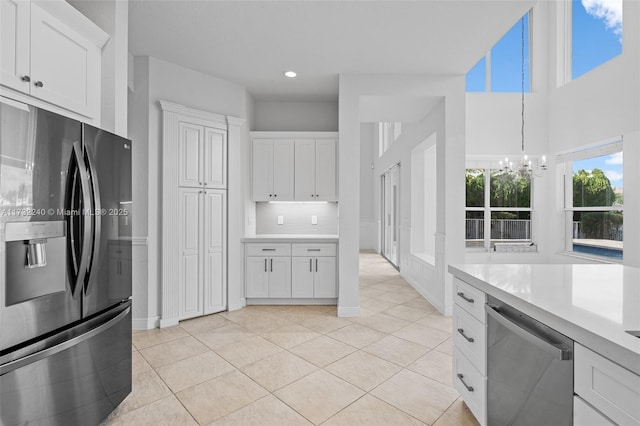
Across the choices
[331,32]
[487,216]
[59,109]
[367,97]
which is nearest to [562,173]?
[487,216]

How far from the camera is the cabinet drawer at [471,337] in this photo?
5.55 ft

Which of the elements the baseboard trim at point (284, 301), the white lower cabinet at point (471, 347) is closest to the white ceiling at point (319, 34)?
the white lower cabinet at point (471, 347)

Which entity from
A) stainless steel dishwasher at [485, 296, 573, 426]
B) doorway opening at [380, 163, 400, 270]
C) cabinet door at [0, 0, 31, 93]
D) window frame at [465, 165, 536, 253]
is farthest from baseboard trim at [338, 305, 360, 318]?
window frame at [465, 165, 536, 253]

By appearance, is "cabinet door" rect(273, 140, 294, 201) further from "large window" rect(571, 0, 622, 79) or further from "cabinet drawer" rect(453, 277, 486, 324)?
"large window" rect(571, 0, 622, 79)

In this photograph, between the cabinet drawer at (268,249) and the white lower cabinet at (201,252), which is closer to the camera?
the white lower cabinet at (201,252)

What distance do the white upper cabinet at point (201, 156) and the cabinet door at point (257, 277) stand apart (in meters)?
1.07

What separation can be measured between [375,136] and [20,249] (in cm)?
1010

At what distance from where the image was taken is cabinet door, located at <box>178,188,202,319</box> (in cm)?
361

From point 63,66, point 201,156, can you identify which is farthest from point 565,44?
point 63,66

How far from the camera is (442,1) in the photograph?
8.37 feet

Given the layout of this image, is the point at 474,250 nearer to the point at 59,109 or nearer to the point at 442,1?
the point at 442,1

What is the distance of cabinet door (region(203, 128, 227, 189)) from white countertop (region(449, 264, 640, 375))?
2.89 metres

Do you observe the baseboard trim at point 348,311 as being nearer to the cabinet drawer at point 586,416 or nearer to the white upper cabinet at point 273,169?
the white upper cabinet at point 273,169

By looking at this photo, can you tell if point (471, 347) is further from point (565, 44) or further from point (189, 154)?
point (565, 44)
